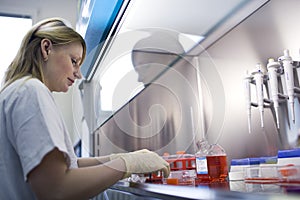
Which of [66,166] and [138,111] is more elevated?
[138,111]

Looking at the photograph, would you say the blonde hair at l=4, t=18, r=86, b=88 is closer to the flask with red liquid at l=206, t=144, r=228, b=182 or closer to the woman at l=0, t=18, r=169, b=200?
the woman at l=0, t=18, r=169, b=200

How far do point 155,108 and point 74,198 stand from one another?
0.57 m

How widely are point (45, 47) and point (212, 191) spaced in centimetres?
66

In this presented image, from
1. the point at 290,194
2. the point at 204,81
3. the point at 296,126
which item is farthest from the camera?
the point at 204,81

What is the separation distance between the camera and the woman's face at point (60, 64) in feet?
2.93

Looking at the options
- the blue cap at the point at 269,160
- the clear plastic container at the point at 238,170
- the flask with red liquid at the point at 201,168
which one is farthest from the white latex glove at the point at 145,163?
the blue cap at the point at 269,160

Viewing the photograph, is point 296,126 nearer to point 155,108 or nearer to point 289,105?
point 289,105

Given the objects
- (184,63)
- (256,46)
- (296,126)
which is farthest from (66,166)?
(184,63)

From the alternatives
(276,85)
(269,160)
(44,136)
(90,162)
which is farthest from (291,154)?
(90,162)

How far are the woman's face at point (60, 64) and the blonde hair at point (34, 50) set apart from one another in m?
0.02

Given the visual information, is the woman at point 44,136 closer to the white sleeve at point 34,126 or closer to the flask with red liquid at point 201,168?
the white sleeve at point 34,126

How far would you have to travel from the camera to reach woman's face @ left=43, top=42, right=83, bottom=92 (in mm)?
892

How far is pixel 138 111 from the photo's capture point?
1.11 m

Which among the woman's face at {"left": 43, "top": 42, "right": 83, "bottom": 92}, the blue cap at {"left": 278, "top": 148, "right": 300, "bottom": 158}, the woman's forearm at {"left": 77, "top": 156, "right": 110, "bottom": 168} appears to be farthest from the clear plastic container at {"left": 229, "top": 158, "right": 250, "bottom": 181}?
the woman's face at {"left": 43, "top": 42, "right": 83, "bottom": 92}
